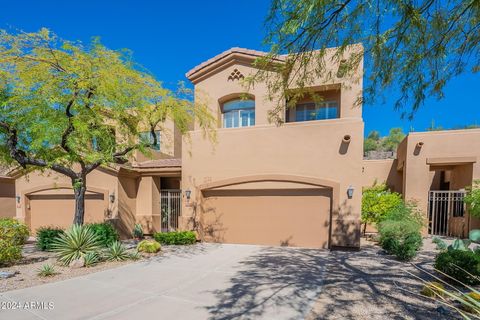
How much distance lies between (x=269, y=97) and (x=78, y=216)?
8.61m

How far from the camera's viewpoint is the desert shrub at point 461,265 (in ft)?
19.8

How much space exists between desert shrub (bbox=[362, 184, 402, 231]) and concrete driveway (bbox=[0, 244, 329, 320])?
605 cm

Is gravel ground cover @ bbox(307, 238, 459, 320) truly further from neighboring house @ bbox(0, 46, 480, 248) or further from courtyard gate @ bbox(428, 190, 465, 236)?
courtyard gate @ bbox(428, 190, 465, 236)

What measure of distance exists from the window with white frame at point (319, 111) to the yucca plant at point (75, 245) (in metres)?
11.2

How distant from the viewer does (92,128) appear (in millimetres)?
8727

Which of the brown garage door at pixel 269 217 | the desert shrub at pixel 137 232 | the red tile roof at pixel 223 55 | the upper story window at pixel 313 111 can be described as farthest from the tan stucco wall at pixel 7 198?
the upper story window at pixel 313 111

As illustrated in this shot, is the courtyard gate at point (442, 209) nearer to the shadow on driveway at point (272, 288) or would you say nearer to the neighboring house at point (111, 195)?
the shadow on driveway at point (272, 288)

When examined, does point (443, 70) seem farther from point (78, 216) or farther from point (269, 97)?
point (78, 216)

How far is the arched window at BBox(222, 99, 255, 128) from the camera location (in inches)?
564

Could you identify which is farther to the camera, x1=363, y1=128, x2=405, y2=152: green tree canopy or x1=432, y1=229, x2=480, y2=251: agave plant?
x1=363, y1=128, x2=405, y2=152: green tree canopy

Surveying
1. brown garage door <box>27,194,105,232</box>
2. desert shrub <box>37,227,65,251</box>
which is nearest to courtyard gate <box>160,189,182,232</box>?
brown garage door <box>27,194,105,232</box>

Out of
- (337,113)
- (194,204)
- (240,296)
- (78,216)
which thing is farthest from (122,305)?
(337,113)

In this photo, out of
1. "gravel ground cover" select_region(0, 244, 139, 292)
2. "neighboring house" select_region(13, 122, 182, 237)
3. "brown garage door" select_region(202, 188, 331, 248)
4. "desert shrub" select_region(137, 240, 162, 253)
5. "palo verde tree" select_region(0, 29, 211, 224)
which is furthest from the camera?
"neighboring house" select_region(13, 122, 182, 237)

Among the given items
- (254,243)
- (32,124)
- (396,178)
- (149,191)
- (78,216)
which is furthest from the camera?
(396,178)
